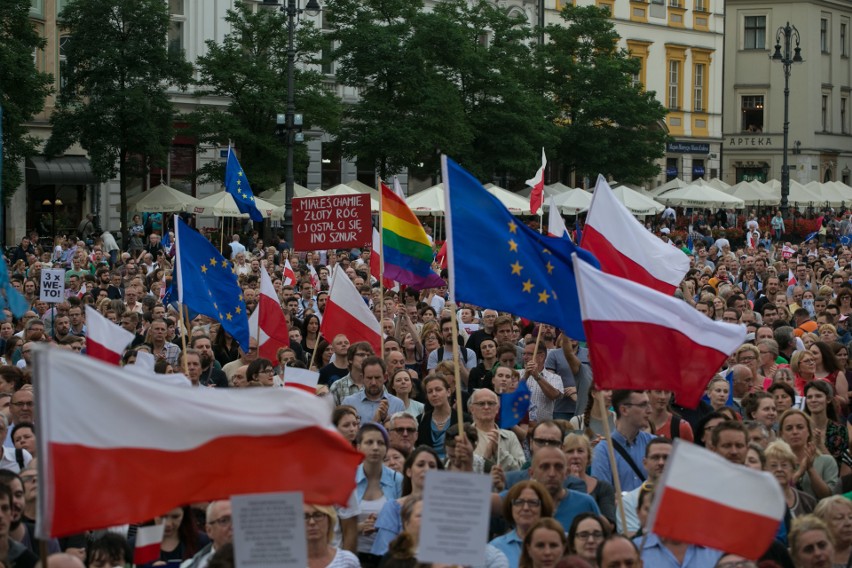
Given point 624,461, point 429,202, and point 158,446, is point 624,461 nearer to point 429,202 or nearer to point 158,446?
point 158,446

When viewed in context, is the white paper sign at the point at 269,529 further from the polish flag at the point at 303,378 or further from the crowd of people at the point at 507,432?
the polish flag at the point at 303,378

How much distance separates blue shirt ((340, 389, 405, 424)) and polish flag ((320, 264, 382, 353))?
2702 mm

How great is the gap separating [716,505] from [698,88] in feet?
225

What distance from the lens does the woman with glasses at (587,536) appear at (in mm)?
7812

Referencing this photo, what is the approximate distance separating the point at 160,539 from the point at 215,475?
1.80m

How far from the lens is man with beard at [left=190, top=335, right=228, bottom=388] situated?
47.7ft

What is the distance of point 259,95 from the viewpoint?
147ft

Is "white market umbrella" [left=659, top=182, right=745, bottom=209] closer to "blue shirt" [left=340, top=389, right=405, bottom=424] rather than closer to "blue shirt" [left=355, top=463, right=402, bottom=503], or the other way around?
"blue shirt" [left=340, top=389, right=405, bottom=424]

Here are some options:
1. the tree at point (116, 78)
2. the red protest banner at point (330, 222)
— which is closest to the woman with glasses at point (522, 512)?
the red protest banner at point (330, 222)

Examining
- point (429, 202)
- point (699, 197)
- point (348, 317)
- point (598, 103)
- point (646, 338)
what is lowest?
point (348, 317)

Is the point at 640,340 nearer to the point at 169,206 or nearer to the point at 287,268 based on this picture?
the point at 287,268

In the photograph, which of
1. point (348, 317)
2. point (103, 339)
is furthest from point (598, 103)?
point (103, 339)

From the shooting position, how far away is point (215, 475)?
6.31 metres

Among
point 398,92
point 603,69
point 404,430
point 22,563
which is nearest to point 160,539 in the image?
point 22,563
